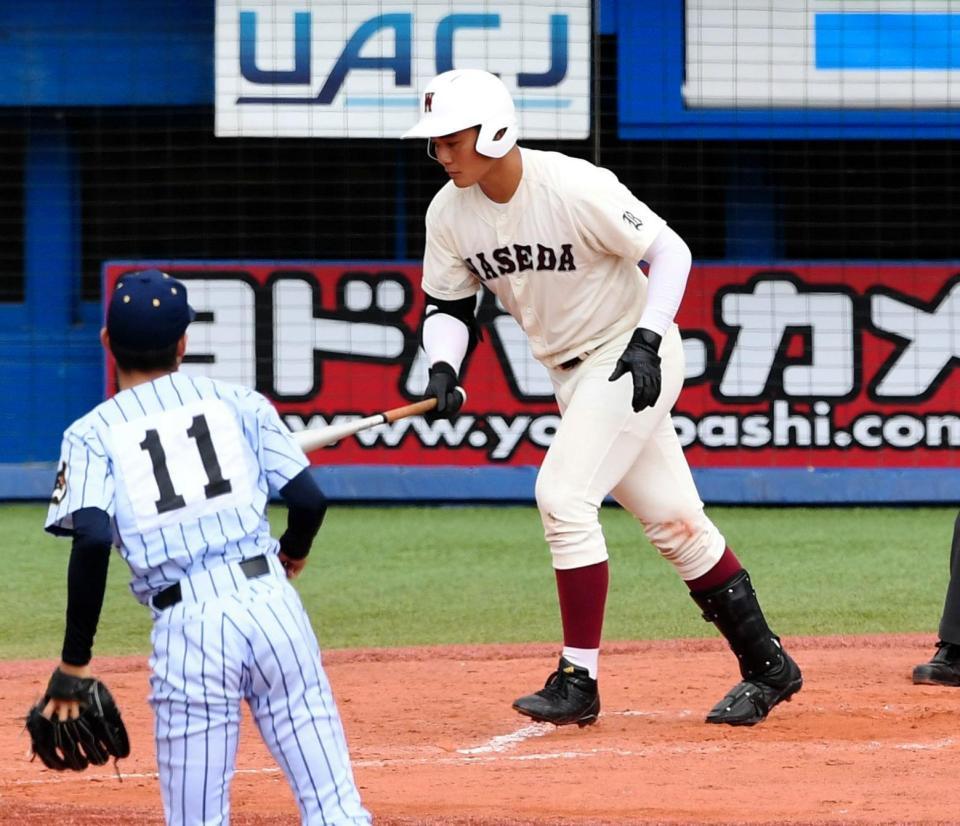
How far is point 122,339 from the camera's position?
3602 millimetres

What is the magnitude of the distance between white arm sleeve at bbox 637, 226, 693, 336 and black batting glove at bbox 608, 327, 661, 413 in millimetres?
54

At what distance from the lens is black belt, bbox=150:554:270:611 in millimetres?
3555

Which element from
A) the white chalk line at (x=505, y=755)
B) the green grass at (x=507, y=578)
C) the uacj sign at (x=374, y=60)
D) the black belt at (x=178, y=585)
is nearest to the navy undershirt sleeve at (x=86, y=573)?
the black belt at (x=178, y=585)

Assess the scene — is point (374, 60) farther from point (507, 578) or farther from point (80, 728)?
point (80, 728)

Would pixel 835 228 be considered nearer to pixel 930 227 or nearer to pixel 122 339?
pixel 930 227

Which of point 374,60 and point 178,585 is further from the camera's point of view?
point 374,60

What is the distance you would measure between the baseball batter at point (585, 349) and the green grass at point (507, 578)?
6.38ft

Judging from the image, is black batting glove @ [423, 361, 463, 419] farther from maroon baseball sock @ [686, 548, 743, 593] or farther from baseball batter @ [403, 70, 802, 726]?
maroon baseball sock @ [686, 548, 743, 593]

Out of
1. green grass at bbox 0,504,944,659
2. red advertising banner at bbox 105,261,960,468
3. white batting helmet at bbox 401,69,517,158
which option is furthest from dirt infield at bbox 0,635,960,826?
red advertising banner at bbox 105,261,960,468

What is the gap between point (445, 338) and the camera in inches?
228

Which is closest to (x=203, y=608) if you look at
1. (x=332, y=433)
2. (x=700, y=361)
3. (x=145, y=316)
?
(x=145, y=316)

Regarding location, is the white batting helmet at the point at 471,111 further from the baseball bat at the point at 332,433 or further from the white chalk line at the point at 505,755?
the white chalk line at the point at 505,755

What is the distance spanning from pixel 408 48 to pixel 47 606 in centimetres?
490

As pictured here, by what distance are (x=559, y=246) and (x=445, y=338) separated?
0.61m
